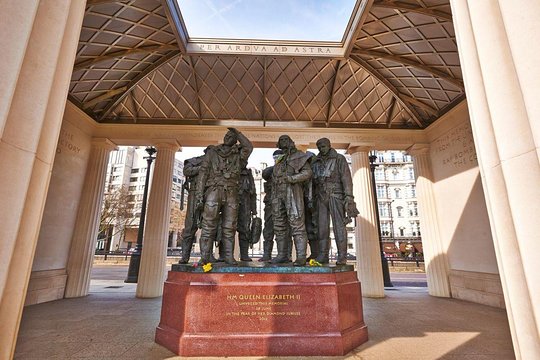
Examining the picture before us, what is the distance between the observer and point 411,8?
23.8 ft

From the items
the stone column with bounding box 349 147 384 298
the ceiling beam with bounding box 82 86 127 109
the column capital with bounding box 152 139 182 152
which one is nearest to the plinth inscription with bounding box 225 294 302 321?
the stone column with bounding box 349 147 384 298

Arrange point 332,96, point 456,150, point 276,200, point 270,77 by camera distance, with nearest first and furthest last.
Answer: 1. point 276,200
2. point 456,150
3. point 270,77
4. point 332,96

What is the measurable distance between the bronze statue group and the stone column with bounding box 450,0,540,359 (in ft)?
9.95

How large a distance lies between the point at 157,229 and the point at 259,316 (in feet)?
24.1

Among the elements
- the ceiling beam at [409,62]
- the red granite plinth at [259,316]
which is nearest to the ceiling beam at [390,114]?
the ceiling beam at [409,62]

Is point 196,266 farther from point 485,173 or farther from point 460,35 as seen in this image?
point 460,35

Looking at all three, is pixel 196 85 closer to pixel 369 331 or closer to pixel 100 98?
pixel 100 98

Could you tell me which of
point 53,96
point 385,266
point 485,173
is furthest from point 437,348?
point 385,266

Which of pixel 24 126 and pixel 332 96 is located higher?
pixel 332 96

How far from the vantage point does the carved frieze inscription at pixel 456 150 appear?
31.2ft

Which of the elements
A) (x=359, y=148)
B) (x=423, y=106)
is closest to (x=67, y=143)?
(x=359, y=148)

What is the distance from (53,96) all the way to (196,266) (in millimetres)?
3276

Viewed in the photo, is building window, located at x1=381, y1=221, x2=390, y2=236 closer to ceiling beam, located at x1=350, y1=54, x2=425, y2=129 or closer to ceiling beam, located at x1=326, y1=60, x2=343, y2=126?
ceiling beam, located at x1=350, y1=54, x2=425, y2=129

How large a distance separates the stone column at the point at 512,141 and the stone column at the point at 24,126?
13.3 feet
